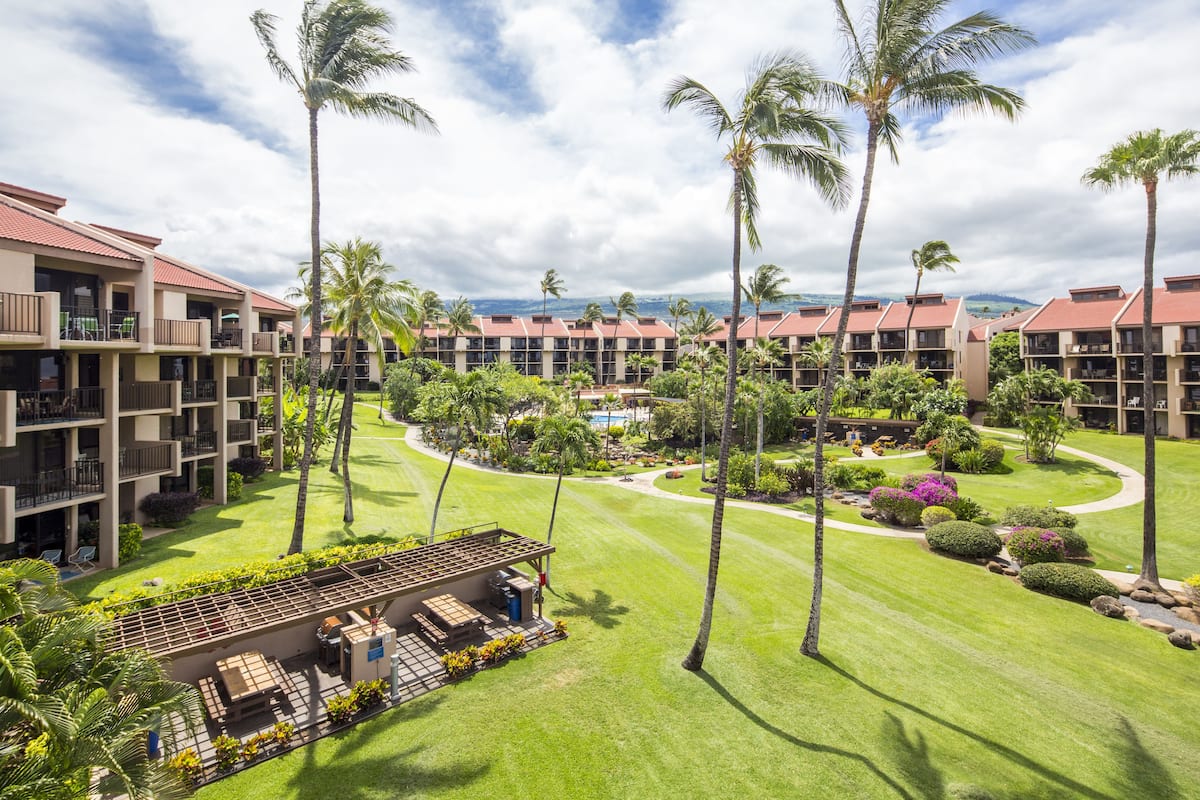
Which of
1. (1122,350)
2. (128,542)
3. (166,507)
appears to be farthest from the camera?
(1122,350)

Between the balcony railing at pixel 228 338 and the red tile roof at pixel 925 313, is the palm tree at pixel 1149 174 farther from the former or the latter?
the red tile roof at pixel 925 313

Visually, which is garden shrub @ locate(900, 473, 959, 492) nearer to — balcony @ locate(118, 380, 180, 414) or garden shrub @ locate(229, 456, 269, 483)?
garden shrub @ locate(229, 456, 269, 483)

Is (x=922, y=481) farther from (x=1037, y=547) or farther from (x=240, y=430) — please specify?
(x=240, y=430)

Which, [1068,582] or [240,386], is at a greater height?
[240,386]

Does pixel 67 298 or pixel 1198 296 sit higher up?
pixel 1198 296

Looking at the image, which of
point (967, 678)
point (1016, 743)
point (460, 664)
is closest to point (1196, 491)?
point (967, 678)

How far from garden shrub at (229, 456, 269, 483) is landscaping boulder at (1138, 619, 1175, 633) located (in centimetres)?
3852

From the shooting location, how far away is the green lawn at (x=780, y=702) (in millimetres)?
11602

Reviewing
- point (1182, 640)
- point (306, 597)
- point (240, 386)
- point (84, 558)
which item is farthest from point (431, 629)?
point (1182, 640)

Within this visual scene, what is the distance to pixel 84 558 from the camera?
19578 mm

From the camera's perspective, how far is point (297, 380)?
5903cm

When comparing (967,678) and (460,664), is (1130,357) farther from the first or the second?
(460,664)

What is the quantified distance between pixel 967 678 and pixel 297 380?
195ft

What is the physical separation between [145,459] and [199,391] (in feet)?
18.4
